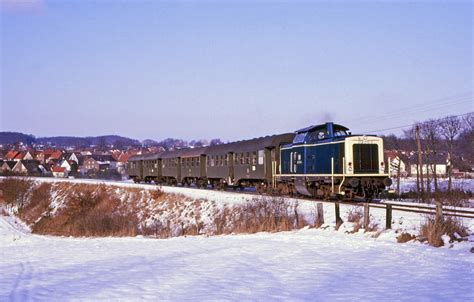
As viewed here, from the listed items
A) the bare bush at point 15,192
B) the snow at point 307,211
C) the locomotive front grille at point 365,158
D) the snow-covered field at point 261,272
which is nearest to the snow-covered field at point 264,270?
the snow-covered field at point 261,272

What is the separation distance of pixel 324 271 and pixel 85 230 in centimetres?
2376

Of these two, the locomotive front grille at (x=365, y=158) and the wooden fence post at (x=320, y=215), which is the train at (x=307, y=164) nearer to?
the locomotive front grille at (x=365, y=158)

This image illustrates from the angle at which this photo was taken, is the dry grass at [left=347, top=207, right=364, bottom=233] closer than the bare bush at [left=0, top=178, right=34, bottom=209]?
Yes

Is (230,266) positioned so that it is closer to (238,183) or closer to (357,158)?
(357,158)

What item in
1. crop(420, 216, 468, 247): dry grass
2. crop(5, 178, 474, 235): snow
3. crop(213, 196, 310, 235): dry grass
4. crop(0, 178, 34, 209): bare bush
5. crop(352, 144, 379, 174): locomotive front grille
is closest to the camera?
crop(420, 216, 468, 247): dry grass

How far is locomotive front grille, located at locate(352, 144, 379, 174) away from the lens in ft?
84.8

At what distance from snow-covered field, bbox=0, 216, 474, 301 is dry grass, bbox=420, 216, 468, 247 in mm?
413

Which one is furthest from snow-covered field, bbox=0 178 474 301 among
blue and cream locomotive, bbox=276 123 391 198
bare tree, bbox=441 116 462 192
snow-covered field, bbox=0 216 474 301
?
bare tree, bbox=441 116 462 192

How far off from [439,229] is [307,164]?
13.8m

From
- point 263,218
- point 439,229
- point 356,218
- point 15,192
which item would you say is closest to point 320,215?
point 356,218

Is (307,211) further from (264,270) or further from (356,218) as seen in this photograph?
(264,270)

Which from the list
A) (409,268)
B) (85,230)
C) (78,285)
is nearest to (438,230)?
(409,268)

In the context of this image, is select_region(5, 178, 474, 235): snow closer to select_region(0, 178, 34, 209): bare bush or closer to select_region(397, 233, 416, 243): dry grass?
select_region(397, 233, 416, 243): dry grass

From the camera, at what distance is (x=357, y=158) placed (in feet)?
84.9
